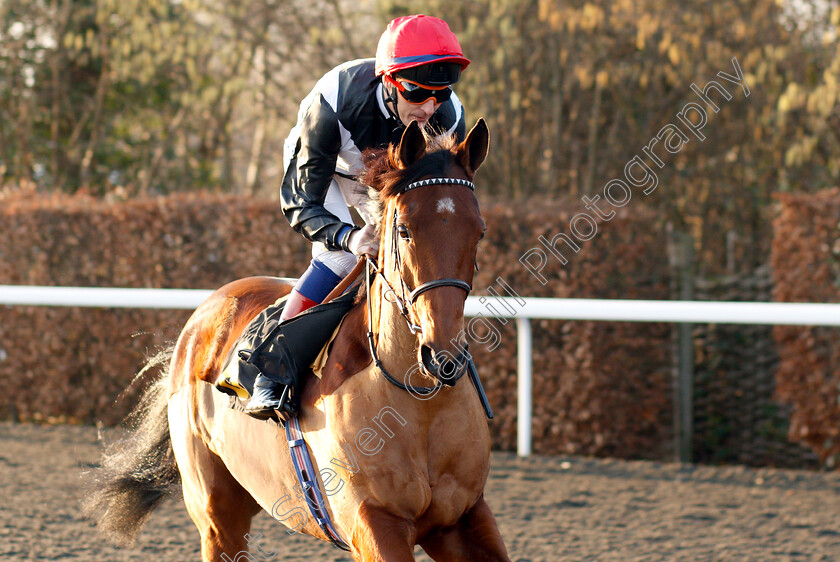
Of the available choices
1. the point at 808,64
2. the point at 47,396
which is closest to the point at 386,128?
the point at 47,396

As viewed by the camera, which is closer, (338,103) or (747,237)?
(338,103)

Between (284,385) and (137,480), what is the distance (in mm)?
1452

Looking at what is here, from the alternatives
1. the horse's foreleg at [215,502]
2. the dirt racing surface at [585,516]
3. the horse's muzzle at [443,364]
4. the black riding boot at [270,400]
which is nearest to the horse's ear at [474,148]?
the horse's muzzle at [443,364]

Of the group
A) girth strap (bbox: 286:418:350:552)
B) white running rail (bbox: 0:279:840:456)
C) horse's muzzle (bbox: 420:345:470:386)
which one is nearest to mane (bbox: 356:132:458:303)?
horse's muzzle (bbox: 420:345:470:386)

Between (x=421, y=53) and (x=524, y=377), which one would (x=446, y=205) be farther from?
(x=524, y=377)

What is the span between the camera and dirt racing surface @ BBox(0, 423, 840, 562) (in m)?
4.55

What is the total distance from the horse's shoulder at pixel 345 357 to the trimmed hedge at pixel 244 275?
3847mm

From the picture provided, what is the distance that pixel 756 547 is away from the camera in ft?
14.9

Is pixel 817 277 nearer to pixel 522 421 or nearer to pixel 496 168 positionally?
pixel 522 421

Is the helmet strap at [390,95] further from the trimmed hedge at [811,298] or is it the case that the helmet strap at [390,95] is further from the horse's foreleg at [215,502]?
the trimmed hedge at [811,298]

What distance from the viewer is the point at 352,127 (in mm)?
2947

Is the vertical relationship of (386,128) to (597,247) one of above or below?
above

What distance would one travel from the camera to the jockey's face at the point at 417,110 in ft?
9.27

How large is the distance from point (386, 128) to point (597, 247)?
3.86 metres
